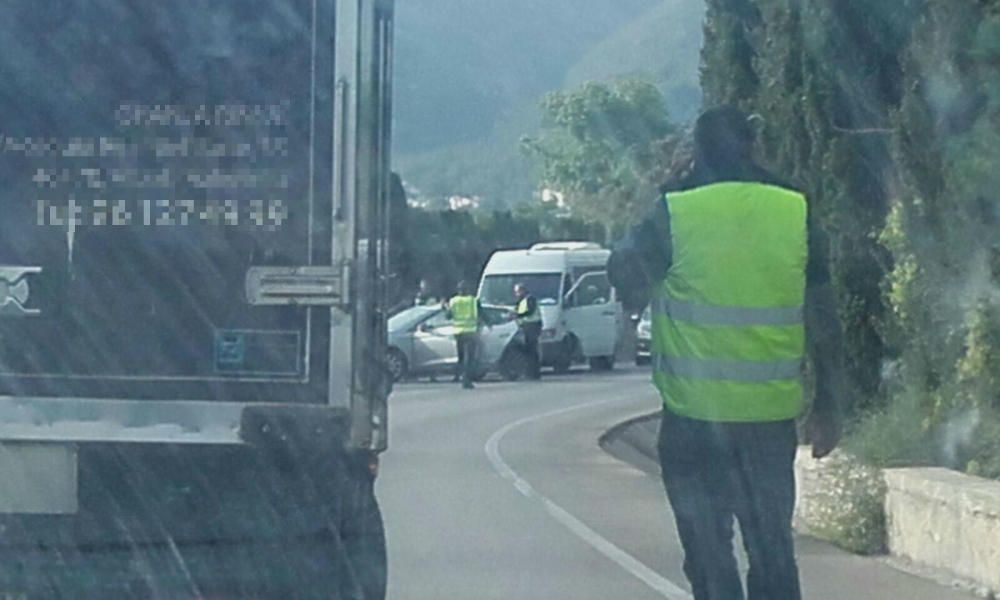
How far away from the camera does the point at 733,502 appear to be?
281 inches

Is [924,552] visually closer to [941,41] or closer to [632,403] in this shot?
[941,41]

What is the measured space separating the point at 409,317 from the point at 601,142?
4056cm

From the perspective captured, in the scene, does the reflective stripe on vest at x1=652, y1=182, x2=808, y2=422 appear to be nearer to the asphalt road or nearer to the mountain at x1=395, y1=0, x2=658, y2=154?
A: the asphalt road

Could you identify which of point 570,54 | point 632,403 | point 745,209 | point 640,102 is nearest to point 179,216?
point 745,209

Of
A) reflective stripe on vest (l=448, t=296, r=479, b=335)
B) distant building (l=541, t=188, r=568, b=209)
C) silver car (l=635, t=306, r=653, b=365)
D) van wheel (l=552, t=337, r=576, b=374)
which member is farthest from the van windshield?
distant building (l=541, t=188, r=568, b=209)

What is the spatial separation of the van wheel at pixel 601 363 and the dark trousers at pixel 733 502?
3401 centimetres

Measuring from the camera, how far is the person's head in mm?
7188

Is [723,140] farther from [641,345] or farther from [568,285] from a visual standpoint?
[641,345]

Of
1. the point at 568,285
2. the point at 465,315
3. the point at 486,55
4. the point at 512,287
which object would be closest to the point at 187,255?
the point at 465,315

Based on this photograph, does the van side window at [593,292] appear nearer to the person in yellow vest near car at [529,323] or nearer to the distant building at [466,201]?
the person in yellow vest near car at [529,323]

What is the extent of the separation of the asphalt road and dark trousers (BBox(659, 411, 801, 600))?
343 cm

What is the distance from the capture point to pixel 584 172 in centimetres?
7706

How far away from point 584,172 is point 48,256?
69.9 m

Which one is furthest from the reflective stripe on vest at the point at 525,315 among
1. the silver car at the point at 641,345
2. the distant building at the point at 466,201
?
the distant building at the point at 466,201
